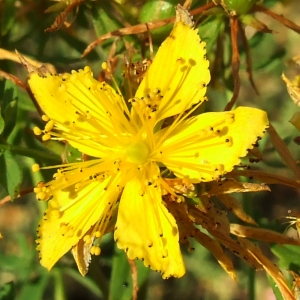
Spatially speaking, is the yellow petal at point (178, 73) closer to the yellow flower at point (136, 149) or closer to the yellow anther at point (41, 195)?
the yellow flower at point (136, 149)

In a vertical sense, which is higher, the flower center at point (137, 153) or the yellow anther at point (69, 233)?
the flower center at point (137, 153)

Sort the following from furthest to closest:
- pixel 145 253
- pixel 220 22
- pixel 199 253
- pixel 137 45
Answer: pixel 199 253 → pixel 137 45 → pixel 220 22 → pixel 145 253

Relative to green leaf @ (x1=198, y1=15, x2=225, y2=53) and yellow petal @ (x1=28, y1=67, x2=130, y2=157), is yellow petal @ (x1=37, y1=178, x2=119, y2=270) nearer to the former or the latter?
yellow petal @ (x1=28, y1=67, x2=130, y2=157)

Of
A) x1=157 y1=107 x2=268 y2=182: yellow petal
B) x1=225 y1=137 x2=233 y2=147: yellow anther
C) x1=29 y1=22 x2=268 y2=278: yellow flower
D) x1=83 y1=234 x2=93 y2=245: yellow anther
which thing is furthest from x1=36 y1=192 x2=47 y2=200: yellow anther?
x1=225 y1=137 x2=233 y2=147: yellow anther

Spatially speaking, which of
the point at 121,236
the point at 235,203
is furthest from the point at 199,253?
the point at 121,236

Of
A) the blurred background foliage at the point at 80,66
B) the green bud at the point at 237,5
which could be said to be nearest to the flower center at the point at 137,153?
the blurred background foliage at the point at 80,66

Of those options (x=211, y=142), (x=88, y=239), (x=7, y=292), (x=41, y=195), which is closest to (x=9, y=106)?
(x=41, y=195)

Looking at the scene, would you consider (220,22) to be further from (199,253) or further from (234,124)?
(199,253)
